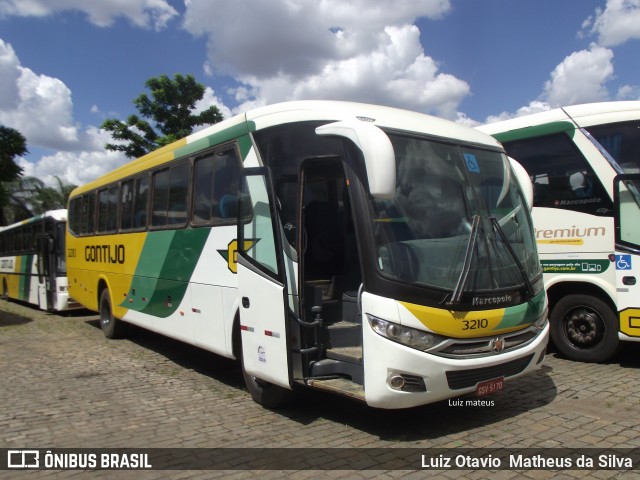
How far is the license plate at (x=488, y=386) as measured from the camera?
15.5ft

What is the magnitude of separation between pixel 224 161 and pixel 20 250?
15.2 metres

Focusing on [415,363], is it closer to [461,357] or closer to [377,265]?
[461,357]

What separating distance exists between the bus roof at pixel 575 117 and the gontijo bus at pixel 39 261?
1255 cm

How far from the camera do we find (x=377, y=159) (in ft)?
14.0

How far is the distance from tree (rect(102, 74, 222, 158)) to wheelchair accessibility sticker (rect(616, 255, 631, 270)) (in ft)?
66.1

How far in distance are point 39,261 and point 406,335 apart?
1533 centimetres

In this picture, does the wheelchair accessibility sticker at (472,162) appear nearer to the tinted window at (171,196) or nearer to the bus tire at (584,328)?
the bus tire at (584,328)

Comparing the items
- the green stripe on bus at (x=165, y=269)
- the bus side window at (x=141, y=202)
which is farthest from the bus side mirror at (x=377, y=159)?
the bus side window at (x=141, y=202)

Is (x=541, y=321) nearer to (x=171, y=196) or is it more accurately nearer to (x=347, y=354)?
(x=347, y=354)

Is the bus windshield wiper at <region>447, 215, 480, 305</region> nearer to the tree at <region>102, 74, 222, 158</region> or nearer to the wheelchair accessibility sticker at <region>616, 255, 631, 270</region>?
the wheelchair accessibility sticker at <region>616, 255, 631, 270</region>

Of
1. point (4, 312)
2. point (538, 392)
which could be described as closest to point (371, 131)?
point (538, 392)

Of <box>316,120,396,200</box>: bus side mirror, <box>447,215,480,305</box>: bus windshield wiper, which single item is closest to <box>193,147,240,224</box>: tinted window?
<box>316,120,396,200</box>: bus side mirror

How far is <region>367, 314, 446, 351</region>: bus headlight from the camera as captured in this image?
439cm

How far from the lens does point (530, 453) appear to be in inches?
173
